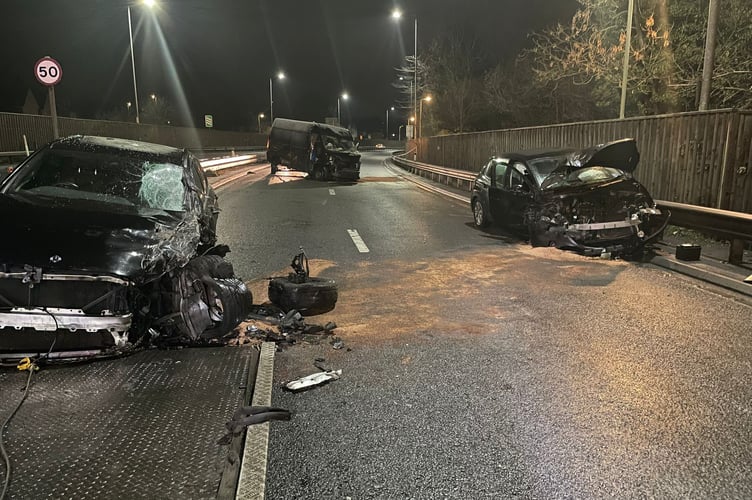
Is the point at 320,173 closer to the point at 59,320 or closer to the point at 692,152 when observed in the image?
the point at 692,152

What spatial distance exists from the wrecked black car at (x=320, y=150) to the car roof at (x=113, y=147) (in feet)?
63.3

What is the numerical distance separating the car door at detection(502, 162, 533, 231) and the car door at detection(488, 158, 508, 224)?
11cm

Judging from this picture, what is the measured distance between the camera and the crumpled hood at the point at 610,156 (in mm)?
9414

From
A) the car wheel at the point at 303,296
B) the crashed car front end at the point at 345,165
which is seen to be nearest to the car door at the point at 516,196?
the car wheel at the point at 303,296

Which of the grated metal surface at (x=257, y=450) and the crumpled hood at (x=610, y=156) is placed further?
the crumpled hood at (x=610, y=156)

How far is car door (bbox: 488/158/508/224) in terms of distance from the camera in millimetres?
11234

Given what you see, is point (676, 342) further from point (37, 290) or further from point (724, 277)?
point (37, 290)

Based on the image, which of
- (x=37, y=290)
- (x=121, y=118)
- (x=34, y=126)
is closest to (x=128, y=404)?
Answer: (x=37, y=290)

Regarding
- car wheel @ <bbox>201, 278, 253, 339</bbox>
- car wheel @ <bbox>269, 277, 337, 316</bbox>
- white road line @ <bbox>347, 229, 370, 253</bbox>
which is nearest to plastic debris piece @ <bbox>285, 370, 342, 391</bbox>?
car wheel @ <bbox>201, 278, 253, 339</bbox>

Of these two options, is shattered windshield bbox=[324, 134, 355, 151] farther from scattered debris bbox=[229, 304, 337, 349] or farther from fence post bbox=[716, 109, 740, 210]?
scattered debris bbox=[229, 304, 337, 349]

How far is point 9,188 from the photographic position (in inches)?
209

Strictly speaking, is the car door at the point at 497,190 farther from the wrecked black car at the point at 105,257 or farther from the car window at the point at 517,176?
the wrecked black car at the point at 105,257

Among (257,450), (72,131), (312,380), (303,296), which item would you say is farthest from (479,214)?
(72,131)

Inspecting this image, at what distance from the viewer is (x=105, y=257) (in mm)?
4148
